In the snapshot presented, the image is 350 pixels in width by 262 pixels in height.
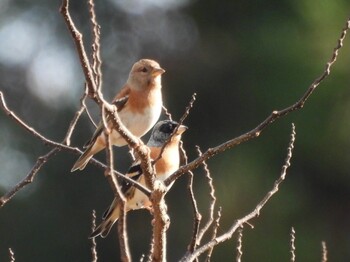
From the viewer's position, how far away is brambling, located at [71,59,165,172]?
6340mm

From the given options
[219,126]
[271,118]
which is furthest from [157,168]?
[219,126]

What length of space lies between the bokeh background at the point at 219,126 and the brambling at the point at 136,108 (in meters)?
9.04

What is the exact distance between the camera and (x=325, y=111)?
681 inches

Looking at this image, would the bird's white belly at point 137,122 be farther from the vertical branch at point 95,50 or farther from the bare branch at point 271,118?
the vertical branch at point 95,50

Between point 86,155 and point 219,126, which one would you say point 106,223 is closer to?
point 86,155

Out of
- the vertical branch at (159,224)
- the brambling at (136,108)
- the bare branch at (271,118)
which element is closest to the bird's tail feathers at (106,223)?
the brambling at (136,108)

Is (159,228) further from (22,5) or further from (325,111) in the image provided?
(22,5)

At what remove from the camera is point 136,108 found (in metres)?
6.39

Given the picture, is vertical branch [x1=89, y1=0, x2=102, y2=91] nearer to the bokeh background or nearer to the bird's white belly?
the bird's white belly

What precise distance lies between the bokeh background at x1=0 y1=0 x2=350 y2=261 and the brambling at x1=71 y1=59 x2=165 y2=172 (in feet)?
29.7

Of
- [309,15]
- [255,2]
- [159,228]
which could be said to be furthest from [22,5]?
[159,228]

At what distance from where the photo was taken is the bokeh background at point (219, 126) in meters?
16.9

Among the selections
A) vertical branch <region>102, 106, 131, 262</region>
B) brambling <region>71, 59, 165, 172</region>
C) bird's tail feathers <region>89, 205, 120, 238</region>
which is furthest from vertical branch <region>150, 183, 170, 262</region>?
bird's tail feathers <region>89, 205, 120, 238</region>

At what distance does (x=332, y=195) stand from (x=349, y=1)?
274 cm
